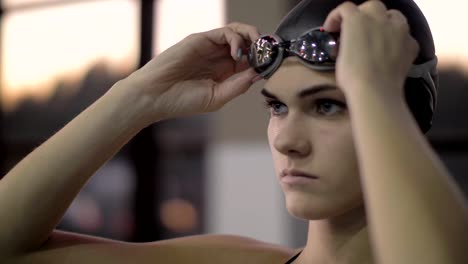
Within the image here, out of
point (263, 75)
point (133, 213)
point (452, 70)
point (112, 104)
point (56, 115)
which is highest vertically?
point (263, 75)

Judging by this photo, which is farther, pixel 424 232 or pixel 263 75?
pixel 263 75

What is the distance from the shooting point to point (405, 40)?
100 cm

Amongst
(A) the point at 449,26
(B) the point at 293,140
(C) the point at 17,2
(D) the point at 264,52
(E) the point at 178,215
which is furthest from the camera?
(C) the point at 17,2

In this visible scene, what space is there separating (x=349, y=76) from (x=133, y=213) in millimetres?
3678

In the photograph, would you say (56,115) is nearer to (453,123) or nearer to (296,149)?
(453,123)

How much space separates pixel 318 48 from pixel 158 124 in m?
3.33

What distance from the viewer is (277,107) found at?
1.22 metres

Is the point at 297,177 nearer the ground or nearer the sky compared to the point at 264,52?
nearer the ground

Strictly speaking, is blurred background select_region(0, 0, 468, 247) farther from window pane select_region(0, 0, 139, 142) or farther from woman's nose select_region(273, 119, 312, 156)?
woman's nose select_region(273, 119, 312, 156)

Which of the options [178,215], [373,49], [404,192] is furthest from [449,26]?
[404,192]

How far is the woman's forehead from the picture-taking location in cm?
113

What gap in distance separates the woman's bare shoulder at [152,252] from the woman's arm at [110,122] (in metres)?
0.03

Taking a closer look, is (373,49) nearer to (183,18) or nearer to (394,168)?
(394,168)

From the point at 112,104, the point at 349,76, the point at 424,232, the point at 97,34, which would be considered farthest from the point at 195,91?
the point at 97,34
